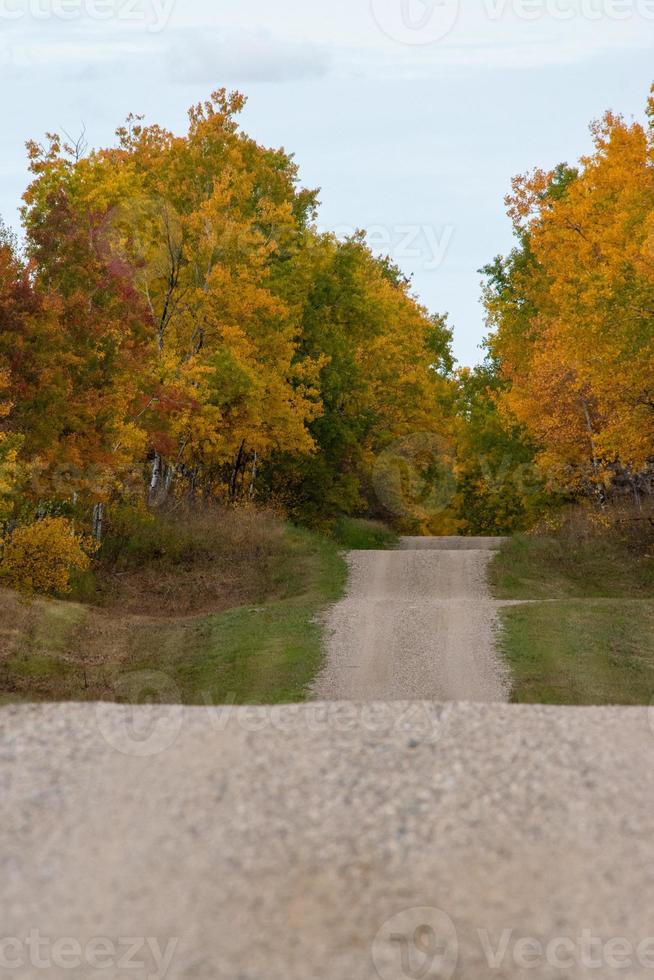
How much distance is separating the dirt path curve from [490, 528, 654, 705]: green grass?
0.56 m

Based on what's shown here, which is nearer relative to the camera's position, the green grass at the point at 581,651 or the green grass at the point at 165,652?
the green grass at the point at 581,651

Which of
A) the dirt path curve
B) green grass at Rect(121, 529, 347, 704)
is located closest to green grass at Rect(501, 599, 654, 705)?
the dirt path curve

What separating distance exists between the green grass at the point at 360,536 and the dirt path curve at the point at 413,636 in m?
10.6

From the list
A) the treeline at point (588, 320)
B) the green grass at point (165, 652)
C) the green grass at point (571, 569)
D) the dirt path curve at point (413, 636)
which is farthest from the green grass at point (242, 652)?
the treeline at point (588, 320)

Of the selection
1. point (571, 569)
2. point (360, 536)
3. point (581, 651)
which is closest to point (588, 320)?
point (571, 569)

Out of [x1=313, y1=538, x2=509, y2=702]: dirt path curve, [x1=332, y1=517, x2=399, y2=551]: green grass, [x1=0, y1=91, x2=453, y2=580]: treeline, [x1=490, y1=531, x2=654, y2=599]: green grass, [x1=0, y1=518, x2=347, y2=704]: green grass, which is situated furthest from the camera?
[x1=332, y1=517, x2=399, y2=551]: green grass

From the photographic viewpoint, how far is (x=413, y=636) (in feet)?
72.0

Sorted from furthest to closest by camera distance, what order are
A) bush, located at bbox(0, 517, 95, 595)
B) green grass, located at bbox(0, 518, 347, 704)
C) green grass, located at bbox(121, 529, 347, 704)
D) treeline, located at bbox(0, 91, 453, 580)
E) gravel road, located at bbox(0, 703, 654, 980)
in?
1. treeline, located at bbox(0, 91, 453, 580)
2. bush, located at bbox(0, 517, 95, 595)
3. green grass, located at bbox(121, 529, 347, 704)
4. green grass, located at bbox(0, 518, 347, 704)
5. gravel road, located at bbox(0, 703, 654, 980)

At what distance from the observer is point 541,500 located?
4862cm

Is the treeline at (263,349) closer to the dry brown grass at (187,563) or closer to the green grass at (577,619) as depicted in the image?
the dry brown grass at (187,563)

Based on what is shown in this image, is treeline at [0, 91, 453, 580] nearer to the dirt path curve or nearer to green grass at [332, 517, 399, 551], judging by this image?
green grass at [332, 517, 399, 551]

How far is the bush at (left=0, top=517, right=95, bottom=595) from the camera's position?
69.4 feet

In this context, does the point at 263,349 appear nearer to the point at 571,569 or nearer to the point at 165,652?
the point at 571,569

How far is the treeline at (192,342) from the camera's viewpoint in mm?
23125
